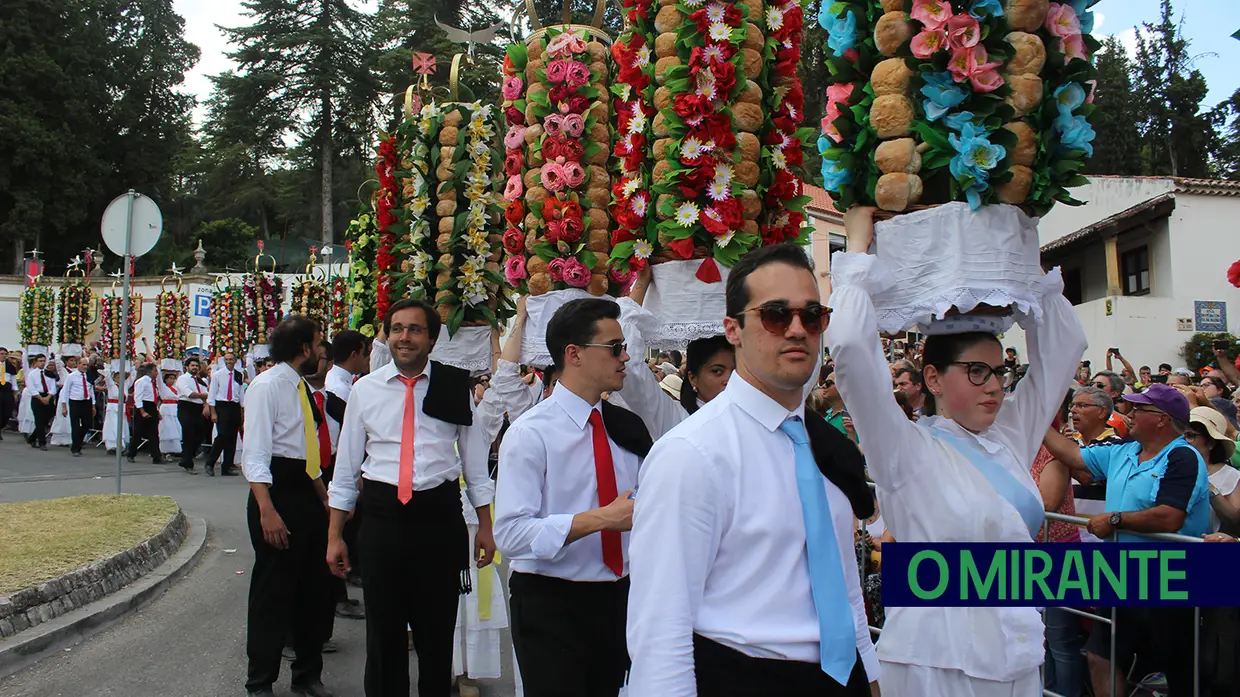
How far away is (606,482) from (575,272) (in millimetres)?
1461

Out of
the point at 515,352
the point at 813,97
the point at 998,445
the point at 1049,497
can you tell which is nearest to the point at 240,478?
the point at 515,352

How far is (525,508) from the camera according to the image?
3.69 m

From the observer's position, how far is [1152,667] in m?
4.79

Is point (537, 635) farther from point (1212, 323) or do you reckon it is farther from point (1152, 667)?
point (1212, 323)

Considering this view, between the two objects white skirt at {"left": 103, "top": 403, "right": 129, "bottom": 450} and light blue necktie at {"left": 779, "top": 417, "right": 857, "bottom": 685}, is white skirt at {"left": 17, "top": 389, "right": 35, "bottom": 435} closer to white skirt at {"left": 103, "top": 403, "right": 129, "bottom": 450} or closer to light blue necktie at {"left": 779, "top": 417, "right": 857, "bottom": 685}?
white skirt at {"left": 103, "top": 403, "right": 129, "bottom": 450}

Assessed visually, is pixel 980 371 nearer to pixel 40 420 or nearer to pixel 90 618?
pixel 90 618

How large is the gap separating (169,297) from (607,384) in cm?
2380

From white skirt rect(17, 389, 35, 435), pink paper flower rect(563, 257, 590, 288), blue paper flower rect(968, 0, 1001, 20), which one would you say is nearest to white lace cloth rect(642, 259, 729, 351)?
pink paper flower rect(563, 257, 590, 288)

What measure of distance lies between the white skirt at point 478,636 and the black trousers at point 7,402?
875 inches

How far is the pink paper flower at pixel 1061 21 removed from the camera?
→ 302 centimetres

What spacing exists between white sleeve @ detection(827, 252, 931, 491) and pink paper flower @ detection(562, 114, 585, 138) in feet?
7.92

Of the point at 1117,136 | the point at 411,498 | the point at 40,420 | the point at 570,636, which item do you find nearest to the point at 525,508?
the point at 570,636

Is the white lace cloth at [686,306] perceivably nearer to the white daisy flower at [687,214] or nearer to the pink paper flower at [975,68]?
the white daisy flower at [687,214]

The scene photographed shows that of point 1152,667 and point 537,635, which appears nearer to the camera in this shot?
point 537,635
